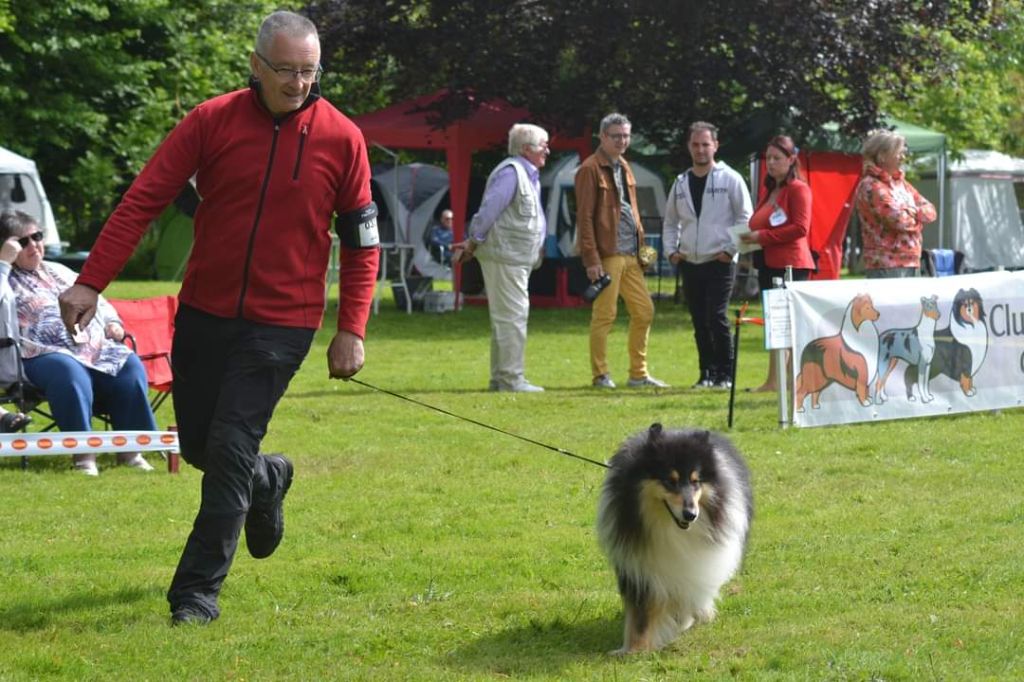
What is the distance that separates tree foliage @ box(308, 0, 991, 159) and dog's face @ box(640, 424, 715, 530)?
15.8 m

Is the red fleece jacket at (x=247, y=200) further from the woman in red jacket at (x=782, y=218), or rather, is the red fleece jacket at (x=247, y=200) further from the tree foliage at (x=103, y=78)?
the tree foliage at (x=103, y=78)

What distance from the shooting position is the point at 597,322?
12.2 m

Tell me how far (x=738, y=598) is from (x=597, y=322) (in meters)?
6.72

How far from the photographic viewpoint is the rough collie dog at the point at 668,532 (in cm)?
484

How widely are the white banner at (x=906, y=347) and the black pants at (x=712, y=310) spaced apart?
2092 mm

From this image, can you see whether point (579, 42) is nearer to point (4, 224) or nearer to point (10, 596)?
point (4, 224)

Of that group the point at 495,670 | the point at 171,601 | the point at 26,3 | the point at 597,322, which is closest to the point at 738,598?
the point at 495,670

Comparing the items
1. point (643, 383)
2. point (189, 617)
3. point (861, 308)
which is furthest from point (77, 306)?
point (643, 383)

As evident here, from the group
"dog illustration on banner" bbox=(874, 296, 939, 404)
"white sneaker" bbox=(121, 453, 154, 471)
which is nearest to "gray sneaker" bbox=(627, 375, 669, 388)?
"dog illustration on banner" bbox=(874, 296, 939, 404)

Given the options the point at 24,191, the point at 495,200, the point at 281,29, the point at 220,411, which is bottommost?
the point at 220,411

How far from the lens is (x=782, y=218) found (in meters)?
11.2

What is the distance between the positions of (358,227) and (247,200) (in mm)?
419

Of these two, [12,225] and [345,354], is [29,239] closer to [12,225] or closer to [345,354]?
[12,225]

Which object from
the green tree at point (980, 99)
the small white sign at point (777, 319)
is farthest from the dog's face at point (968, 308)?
the green tree at point (980, 99)
